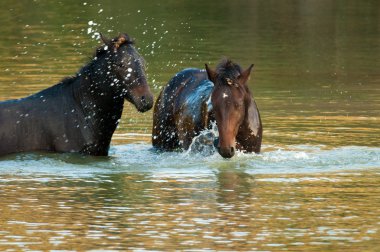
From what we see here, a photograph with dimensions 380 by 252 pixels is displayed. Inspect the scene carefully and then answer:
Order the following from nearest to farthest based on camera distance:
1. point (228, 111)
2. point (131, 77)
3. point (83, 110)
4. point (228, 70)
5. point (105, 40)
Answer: point (228, 111) < point (228, 70) < point (131, 77) < point (105, 40) < point (83, 110)

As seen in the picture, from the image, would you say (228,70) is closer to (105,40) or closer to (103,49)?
(105,40)

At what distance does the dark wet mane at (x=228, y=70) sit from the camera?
50.3 feet

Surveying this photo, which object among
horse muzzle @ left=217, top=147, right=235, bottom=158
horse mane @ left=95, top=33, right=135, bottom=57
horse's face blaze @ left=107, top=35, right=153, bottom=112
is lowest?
horse muzzle @ left=217, top=147, right=235, bottom=158

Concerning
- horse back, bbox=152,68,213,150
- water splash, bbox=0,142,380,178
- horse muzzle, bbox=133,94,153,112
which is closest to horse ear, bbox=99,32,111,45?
horse muzzle, bbox=133,94,153,112

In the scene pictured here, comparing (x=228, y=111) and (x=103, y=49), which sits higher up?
(x=103, y=49)

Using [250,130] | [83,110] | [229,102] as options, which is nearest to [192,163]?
[250,130]

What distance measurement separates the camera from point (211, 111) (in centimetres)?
1570

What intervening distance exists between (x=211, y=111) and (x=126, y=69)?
1.25 meters

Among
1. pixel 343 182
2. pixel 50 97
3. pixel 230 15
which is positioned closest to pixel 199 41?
pixel 230 15

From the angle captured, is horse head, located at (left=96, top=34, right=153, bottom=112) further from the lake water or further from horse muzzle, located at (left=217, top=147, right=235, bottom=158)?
horse muzzle, located at (left=217, top=147, right=235, bottom=158)

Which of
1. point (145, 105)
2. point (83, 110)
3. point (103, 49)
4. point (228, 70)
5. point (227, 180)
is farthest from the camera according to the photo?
point (83, 110)

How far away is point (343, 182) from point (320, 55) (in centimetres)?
1731

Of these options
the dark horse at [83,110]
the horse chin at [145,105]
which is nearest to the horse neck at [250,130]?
the horse chin at [145,105]

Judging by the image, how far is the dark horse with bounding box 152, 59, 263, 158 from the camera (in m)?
15.1
